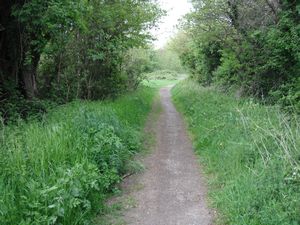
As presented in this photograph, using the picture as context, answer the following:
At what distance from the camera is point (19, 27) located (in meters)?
10.5

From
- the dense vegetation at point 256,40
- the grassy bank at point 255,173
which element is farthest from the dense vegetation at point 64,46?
the grassy bank at point 255,173

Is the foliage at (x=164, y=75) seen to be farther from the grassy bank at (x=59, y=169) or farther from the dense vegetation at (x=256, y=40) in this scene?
the grassy bank at (x=59, y=169)

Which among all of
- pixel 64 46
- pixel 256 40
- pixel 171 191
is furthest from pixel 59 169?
pixel 256 40

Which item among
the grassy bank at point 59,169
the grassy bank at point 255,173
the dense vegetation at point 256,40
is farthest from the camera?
the dense vegetation at point 256,40

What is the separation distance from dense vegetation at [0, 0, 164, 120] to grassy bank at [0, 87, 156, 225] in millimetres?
2919

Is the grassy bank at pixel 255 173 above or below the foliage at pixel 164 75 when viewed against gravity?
below

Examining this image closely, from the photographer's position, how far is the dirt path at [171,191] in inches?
210

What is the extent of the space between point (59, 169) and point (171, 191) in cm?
227

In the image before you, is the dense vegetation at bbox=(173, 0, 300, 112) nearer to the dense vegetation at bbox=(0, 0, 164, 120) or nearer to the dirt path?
the dense vegetation at bbox=(0, 0, 164, 120)

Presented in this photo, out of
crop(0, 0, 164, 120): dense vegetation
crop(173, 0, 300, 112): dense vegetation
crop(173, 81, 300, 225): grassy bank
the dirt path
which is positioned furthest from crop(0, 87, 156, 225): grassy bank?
crop(173, 0, 300, 112): dense vegetation

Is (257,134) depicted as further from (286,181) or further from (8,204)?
(8,204)

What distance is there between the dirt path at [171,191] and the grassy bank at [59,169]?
0.62 metres

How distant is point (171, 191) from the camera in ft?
20.9

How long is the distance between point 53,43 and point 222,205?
7.71 meters
